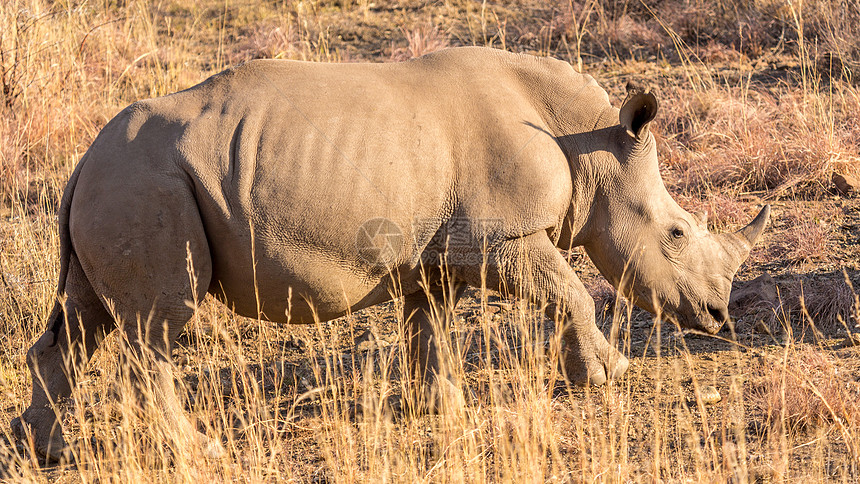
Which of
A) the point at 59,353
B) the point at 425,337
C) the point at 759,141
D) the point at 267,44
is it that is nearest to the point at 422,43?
the point at 267,44

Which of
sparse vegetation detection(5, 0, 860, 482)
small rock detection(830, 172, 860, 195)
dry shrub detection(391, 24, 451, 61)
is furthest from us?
dry shrub detection(391, 24, 451, 61)

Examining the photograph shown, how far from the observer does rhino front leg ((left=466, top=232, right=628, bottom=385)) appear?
452cm

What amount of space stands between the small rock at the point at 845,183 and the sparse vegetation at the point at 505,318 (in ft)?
0.27

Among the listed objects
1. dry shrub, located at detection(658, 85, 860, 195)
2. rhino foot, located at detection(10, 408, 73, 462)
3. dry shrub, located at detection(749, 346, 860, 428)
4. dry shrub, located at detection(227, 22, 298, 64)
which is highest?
dry shrub, located at detection(227, 22, 298, 64)

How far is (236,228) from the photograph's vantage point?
4.22 metres

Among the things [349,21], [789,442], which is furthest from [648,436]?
[349,21]

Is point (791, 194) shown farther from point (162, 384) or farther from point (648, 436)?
point (162, 384)

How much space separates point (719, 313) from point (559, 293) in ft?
3.23

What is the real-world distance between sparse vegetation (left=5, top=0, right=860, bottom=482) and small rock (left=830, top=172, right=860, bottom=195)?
0.27 feet

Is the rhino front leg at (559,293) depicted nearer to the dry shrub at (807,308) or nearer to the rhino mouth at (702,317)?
the rhino mouth at (702,317)

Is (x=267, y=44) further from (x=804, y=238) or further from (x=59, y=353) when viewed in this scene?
(x=59, y=353)

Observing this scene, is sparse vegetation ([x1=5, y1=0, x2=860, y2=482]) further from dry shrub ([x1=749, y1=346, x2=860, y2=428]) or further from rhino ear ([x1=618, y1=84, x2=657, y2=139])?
rhino ear ([x1=618, y1=84, x2=657, y2=139])

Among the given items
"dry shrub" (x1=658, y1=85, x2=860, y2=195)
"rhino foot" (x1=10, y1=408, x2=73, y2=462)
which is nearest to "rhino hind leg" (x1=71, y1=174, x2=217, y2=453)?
"rhino foot" (x1=10, y1=408, x2=73, y2=462)

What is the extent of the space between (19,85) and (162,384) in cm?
527
